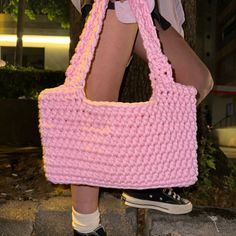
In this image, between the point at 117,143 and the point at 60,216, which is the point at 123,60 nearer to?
the point at 117,143

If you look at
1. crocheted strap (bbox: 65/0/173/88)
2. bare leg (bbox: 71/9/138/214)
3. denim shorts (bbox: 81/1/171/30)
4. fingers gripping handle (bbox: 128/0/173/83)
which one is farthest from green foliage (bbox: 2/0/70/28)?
fingers gripping handle (bbox: 128/0/173/83)

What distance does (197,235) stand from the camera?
265cm

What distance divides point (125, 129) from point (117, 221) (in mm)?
1057

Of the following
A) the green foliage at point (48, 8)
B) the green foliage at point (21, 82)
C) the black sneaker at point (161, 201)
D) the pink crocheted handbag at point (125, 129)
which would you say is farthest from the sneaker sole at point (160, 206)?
the green foliage at point (48, 8)

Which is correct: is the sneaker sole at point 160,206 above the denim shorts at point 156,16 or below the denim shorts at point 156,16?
below

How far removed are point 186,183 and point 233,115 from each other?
38953 millimetres

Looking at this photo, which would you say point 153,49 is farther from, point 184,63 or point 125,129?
point 184,63

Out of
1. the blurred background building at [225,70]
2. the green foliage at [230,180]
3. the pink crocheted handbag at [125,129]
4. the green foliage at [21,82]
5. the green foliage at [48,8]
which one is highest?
the pink crocheted handbag at [125,129]

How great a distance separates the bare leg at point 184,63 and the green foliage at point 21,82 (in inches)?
280

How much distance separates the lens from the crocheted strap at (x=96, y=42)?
73.8 inches

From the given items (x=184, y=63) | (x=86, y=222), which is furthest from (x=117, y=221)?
(x=184, y=63)

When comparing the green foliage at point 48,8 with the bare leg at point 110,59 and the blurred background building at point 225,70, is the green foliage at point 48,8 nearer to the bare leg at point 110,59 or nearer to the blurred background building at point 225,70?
the bare leg at point 110,59

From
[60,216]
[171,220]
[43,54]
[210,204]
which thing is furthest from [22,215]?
[43,54]

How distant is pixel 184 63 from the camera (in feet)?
7.55
